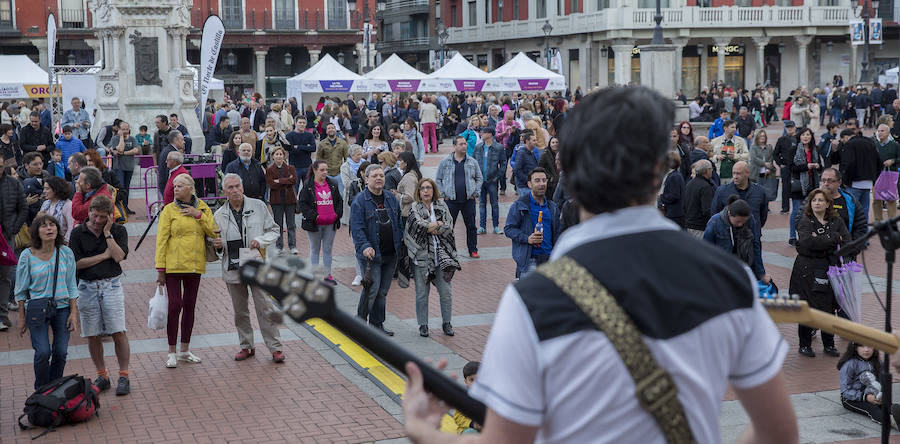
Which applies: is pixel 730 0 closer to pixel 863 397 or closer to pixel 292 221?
pixel 292 221

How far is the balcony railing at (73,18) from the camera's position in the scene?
61.0 meters

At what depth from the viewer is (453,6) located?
72.4m

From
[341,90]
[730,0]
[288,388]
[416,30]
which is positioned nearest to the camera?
[288,388]

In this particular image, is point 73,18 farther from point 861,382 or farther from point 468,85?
point 861,382

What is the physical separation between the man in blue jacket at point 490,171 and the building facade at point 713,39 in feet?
117

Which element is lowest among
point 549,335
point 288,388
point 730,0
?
point 288,388

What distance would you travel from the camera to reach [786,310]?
2756 millimetres

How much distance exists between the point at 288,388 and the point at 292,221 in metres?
6.46

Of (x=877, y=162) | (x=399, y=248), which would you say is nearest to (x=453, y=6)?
(x=877, y=162)

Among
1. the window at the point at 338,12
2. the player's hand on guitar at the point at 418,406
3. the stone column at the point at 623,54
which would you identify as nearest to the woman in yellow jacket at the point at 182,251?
the player's hand on guitar at the point at 418,406

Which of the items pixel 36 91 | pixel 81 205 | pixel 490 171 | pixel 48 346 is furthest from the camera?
pixel 36 91

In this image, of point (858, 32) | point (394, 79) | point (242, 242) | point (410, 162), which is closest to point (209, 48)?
point (410, 162)

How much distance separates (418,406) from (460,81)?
113 feet

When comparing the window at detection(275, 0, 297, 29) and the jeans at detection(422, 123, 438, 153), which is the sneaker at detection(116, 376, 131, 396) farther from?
the window at detection(275, 0, 297, 29)
